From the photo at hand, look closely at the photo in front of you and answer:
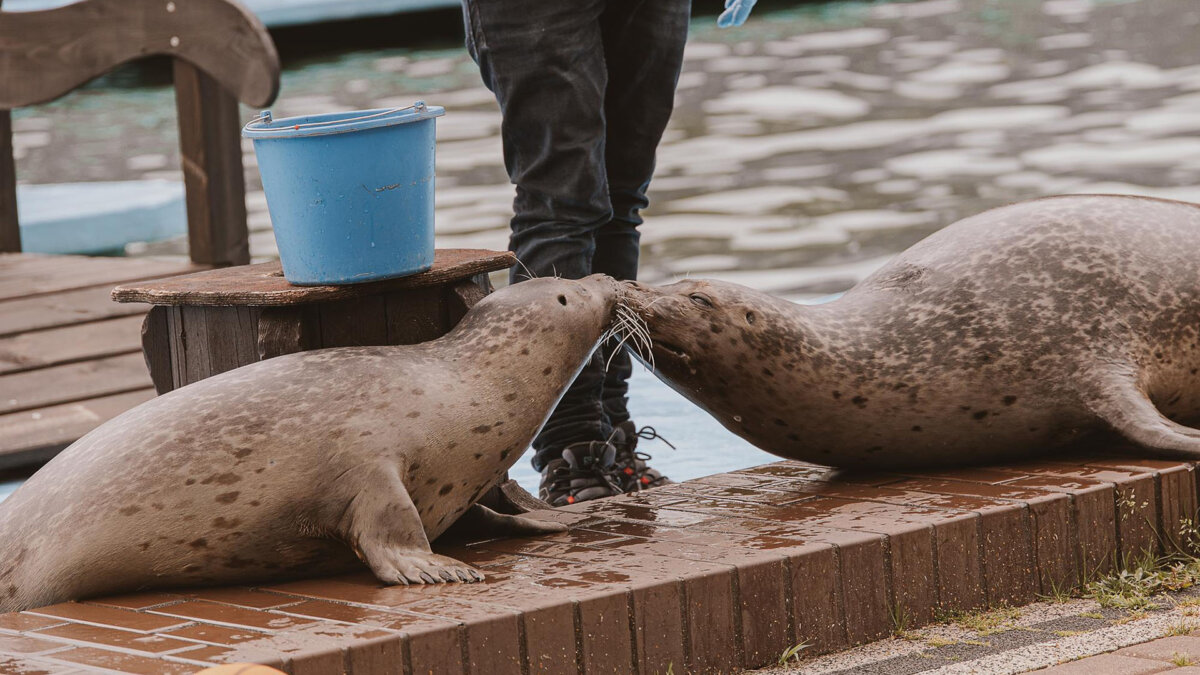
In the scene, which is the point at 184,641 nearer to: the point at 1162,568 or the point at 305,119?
the point at 305,119

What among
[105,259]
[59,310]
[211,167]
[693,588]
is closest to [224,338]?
[693,588]

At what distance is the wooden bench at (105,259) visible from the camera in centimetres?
602

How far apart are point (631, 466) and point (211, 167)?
11.1 feet

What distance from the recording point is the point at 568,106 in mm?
4332

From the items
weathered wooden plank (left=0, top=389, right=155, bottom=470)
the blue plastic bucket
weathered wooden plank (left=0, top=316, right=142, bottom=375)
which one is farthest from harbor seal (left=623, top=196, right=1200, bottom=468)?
weathered wooden plank (left=0, top=316, right=142, bottom=375)

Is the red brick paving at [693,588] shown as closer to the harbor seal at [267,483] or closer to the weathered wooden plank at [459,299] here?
the harbor seal at [267,483]

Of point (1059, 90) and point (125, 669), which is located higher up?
point (1059, 90)

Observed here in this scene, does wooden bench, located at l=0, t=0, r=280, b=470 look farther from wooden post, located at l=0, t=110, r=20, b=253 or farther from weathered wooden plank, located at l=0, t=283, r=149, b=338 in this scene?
wooden post, located at l=0, t=110, r=20, b=253

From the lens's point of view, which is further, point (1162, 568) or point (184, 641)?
point (1162, 568)

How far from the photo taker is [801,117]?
16594 millimetres

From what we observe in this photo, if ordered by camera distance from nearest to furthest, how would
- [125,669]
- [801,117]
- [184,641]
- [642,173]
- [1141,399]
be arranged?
[125,669]
[184,641]
[1141,399]
[642,173]
[801,117]

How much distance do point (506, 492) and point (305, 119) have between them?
3.47 feet

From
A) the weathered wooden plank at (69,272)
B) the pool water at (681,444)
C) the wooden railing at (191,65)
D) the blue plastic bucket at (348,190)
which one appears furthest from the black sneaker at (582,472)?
the weathered wooden plank at (69,272)

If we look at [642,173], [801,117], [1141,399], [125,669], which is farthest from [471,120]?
[125,669]
